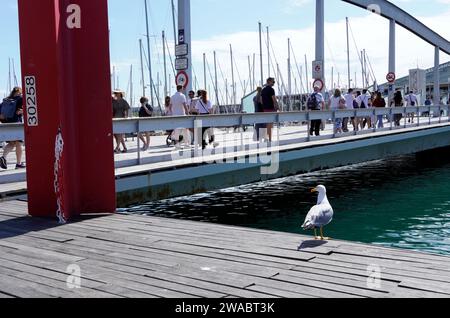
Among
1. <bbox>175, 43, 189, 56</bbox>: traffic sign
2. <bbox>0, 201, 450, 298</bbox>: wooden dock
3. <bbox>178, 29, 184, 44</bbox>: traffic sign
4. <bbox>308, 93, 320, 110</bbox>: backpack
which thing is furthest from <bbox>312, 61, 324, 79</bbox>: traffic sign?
<bbox>0, 201, 450, 298</bbox>: wooden dock

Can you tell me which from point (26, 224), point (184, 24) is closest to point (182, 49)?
point (184, 24)

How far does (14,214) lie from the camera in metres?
8.24

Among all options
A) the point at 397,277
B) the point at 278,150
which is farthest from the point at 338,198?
the point at 397,277

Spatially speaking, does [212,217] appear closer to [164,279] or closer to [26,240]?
[26,240]

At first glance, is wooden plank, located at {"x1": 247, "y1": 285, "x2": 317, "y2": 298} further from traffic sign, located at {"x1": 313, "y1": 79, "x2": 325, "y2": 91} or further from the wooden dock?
traffic sign, located at {"x1": 313, "y1": 79, "x2": 325, "y2": 91}

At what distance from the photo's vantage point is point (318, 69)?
78.0 feet

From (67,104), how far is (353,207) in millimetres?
11394

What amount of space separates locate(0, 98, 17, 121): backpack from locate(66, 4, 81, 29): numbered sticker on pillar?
19.6 feet

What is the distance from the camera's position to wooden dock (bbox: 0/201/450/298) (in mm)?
4488

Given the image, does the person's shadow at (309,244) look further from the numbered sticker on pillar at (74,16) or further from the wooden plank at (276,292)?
the numbered sticker on pillar at (74,16)

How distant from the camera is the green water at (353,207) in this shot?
13500 mm

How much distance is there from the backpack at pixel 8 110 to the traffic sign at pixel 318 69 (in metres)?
14.0
